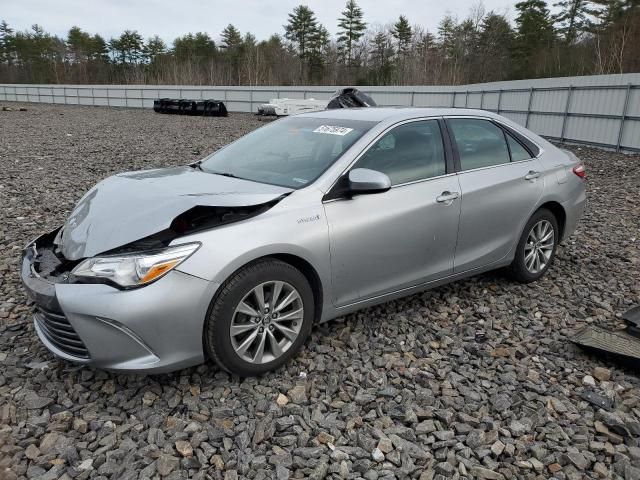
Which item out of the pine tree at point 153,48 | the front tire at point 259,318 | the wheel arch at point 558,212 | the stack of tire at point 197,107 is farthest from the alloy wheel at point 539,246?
the pine tree at point 153,48

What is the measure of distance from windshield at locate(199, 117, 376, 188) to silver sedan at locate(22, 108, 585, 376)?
18mm

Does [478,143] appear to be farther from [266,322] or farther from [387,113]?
[266,322]

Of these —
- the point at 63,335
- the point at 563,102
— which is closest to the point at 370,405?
the point at 63,335

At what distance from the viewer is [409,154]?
12.2ft

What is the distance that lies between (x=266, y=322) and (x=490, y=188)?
2203 mm

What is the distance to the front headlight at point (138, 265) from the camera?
8.57 ft

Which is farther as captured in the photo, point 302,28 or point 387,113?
point 302,28

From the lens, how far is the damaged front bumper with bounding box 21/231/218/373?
2564 millimetres

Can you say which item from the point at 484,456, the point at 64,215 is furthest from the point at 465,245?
the point at 64,215

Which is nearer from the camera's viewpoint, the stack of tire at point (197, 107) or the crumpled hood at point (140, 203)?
the crumpled hood at point (140, 203)

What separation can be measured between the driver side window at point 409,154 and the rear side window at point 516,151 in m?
0.90

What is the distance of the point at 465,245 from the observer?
156 inches

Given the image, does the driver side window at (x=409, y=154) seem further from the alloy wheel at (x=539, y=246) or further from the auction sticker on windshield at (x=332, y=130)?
the alloy wheel at (x=539, y=246)

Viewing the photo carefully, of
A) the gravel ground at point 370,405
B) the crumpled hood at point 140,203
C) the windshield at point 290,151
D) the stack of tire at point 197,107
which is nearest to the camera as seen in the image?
the gravel ground at point 370,405
